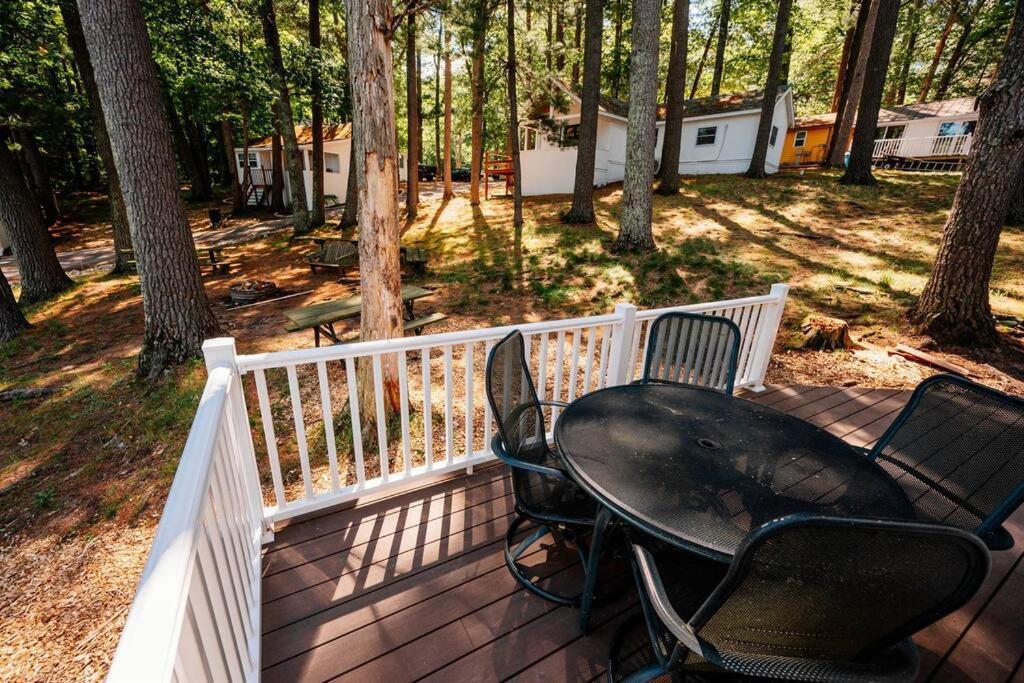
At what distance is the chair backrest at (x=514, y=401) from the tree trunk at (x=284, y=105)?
465 inches

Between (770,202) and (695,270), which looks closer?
(695,270)

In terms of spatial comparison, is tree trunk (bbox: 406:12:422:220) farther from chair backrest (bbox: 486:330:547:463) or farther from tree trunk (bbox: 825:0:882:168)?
tree trunk (bbox: 825:0:882:168)

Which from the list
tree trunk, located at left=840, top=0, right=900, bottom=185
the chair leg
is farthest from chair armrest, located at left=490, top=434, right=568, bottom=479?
tree trunk, located at left=840, top=0, right=900, bottom=185

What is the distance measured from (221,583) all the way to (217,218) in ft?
60.2

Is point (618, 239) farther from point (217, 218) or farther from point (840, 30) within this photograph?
point (840, 30)

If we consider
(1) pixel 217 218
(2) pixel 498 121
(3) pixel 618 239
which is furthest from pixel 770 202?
(1) pixel 217 218

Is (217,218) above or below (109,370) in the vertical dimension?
above

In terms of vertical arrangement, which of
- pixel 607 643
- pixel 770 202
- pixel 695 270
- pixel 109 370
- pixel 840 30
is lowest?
pixel 109 370

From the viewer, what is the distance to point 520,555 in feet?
7.06

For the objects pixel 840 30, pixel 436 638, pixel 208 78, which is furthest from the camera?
pixel 840 30

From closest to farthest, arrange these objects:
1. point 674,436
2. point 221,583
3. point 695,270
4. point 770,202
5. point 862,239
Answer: point 221,583
point 674,436
point 695,270
point 862,239
point 770,202

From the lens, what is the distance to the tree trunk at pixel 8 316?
256 inches

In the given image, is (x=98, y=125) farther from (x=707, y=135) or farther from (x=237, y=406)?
(x=707, y=135)

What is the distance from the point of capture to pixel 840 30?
64.5 ft
